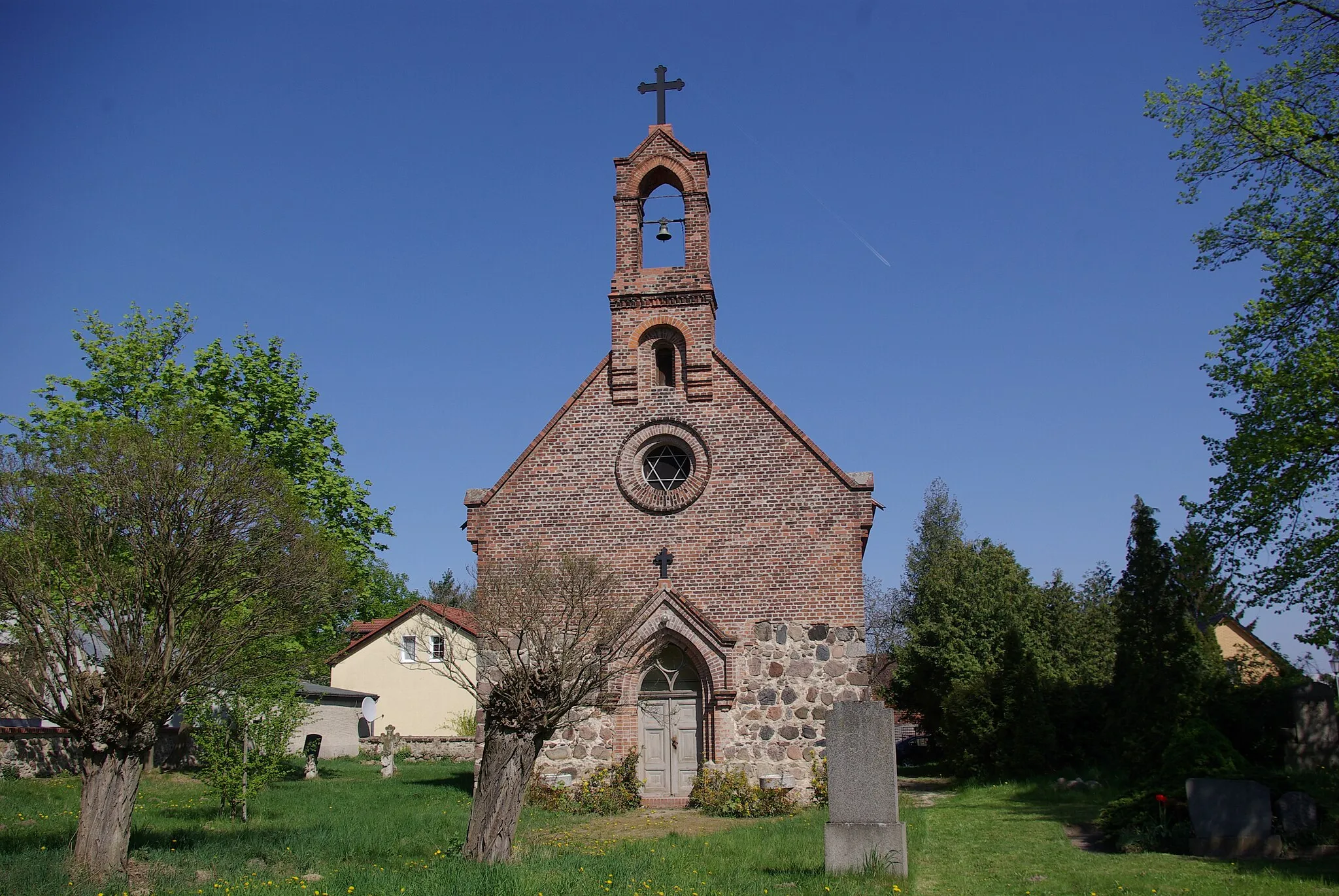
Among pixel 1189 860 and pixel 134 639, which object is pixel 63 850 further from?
pixel 1189 860

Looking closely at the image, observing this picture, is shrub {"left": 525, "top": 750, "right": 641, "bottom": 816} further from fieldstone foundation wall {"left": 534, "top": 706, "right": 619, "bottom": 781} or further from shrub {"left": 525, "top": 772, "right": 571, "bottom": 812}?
fieldstone foundation wall {"left": 534, "top": 706, "right": 619, "bottom": 781}

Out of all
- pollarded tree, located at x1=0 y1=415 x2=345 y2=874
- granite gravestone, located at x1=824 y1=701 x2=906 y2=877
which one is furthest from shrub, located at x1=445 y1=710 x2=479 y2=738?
granite gravestone, located at x1=824 y1=701 x2=906 y2=877

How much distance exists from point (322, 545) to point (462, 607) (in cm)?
226

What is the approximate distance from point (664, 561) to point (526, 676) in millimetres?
6643

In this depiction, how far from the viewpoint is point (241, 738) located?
17953mm

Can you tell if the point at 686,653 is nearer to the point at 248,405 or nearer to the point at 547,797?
the point at 547,797

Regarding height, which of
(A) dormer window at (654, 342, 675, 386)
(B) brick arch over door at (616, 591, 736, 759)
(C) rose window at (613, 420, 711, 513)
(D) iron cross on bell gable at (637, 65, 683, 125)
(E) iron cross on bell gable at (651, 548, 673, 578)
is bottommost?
(B) brick arch over door at (616, 591, 736, 759)

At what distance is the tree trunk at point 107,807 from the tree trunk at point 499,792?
3814mm

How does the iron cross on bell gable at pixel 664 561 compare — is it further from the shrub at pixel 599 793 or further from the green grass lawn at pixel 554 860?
the green grass lawn at pixel 554 860

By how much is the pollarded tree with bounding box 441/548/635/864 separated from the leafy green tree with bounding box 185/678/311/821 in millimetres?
5155

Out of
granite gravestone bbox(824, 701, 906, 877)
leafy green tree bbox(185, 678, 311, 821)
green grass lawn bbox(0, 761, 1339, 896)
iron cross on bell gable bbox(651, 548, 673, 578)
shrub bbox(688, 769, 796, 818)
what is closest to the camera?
green grass lawn bbox(0, 761, 1339, 896)

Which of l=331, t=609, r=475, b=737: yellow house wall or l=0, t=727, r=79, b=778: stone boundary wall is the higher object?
l=331, t=609, r=475, b=737: yellow house wall

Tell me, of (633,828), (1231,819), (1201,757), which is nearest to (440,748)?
(633,828)

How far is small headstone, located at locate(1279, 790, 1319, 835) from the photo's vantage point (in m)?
12.9
